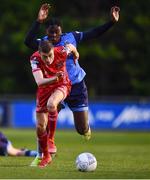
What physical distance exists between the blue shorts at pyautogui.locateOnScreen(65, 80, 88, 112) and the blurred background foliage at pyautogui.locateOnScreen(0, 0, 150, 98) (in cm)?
2853

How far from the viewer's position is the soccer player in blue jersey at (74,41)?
48.0ft

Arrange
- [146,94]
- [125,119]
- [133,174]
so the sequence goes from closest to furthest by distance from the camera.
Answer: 1. [133,174]
2. [125,119]
3. [146,94]

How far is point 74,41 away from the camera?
1534 cm

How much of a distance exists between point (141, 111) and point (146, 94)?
411 inches

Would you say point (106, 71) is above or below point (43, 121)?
below

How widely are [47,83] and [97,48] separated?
105 ft

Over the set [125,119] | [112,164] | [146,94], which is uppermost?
[112,164]

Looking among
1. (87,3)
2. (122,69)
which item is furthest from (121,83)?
(87,3)

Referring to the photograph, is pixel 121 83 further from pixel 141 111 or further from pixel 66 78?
pixel 66 78

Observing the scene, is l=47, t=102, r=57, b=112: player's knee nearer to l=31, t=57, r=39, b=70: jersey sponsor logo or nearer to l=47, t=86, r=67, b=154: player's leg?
l=47, t=86, r=67, b=154: player's leg

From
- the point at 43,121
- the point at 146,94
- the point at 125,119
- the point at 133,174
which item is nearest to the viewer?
the point at 133,174

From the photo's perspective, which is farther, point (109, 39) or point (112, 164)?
point (109, 39)

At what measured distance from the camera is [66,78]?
14.4m

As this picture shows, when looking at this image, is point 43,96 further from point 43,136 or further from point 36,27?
point 36,27
